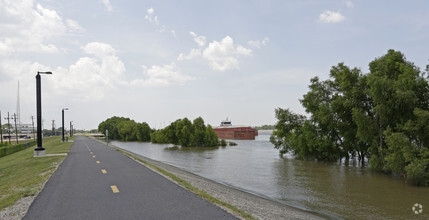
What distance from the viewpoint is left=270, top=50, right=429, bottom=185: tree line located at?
23466 mm

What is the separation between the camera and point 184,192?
1259cm

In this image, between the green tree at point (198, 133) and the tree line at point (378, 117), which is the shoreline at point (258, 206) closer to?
the tree line at point (378, 117)

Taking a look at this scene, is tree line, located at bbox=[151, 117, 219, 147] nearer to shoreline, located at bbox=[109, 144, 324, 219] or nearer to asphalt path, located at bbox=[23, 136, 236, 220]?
shoreline, located at bbox=[109, 144, 324, 219]

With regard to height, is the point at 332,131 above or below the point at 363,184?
above

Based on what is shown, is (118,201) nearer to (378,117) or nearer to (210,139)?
(378,117)

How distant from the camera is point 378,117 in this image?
94.2ft

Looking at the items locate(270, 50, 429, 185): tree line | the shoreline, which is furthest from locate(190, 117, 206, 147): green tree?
the shoreline

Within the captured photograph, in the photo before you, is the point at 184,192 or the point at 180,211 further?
the point at 184,192

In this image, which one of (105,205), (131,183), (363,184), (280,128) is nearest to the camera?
(105,205)

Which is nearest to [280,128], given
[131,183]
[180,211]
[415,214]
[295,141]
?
[295,141]

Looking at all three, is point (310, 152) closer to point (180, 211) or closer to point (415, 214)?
point (415, 214)

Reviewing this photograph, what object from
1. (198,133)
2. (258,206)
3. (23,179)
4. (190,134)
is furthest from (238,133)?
(258,206)

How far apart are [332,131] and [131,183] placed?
1296 inches

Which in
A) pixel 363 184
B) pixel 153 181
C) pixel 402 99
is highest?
pixel 402 99
